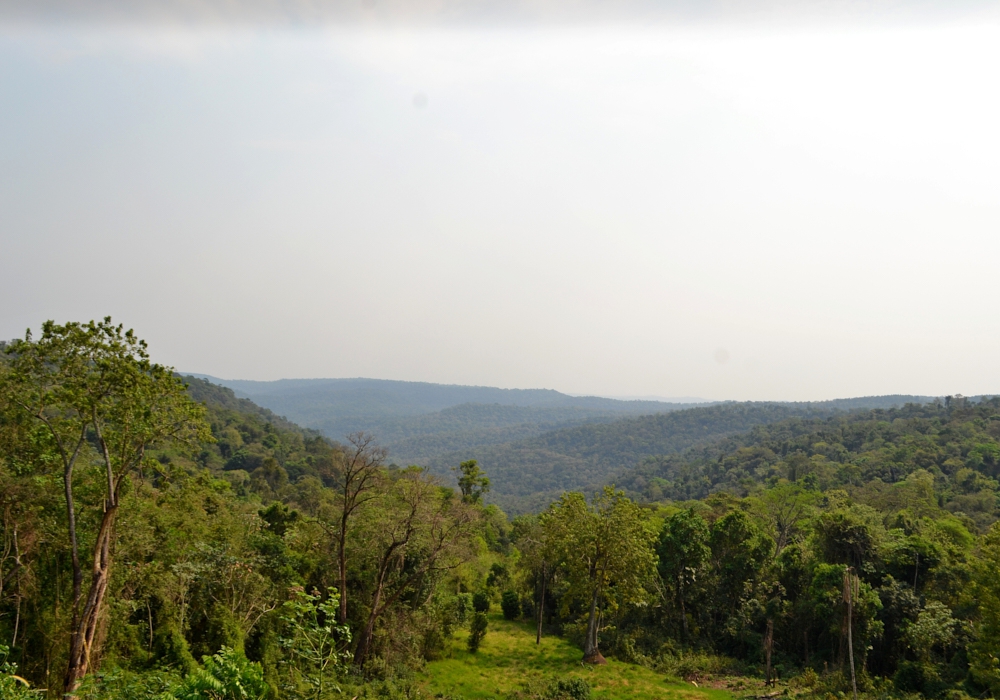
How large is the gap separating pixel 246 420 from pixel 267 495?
48150 millimetres

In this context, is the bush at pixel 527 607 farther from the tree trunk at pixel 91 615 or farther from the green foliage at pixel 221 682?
the green foliage at pixel 221 682

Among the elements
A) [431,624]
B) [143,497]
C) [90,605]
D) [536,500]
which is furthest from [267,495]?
[536,500]

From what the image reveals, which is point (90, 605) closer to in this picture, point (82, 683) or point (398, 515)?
point (82, 683)

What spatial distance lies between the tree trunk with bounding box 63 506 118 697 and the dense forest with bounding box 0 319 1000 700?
59 millimetres

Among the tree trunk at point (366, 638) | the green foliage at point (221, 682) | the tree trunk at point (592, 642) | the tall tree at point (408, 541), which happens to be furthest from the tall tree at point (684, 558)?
the green foliage at point (221, 682)

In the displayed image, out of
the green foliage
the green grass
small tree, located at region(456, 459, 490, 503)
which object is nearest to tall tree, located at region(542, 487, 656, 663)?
the green grass

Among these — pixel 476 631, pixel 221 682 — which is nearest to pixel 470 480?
pixel 476 631

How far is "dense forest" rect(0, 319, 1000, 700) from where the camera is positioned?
12117 millimetres

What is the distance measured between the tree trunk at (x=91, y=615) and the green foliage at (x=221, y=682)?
5814 mm

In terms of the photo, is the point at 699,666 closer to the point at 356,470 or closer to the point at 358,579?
the point at 358,579

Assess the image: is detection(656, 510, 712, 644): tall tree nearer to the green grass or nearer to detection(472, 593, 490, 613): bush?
the green grass

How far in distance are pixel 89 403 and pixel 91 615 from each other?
4.64m

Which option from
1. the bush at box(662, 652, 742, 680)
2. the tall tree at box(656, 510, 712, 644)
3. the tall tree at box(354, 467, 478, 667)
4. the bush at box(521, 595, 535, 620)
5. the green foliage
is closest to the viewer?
the green foliage

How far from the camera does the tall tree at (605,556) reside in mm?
24875
